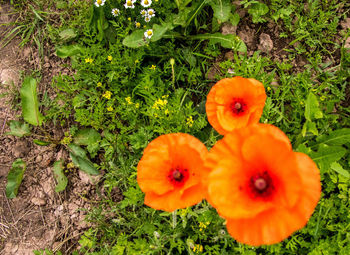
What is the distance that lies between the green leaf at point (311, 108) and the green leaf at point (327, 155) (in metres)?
0.30

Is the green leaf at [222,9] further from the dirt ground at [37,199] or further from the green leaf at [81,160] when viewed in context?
the green leaf at [81,160]

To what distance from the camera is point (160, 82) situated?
3453 millimetres

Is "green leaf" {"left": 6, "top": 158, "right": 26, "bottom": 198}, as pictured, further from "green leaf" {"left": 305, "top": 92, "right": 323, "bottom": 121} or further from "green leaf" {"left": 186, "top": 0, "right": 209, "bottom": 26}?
"green leaf" {"left": 305, "top": 92, "right": 323, "bottom": 121}

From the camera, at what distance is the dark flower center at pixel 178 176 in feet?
6.81

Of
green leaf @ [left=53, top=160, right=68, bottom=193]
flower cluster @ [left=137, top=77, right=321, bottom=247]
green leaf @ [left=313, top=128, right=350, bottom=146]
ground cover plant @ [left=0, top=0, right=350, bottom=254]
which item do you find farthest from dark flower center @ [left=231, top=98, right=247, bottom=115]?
green leaf @ [left=53, top=160, right=68, bottom=193]

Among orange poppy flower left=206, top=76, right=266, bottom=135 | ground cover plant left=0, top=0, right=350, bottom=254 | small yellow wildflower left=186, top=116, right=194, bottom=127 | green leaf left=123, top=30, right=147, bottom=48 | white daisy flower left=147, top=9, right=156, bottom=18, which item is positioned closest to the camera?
orange poppy flower left=206, top=76, right=266, bottom=135

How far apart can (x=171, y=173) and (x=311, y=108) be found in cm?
142

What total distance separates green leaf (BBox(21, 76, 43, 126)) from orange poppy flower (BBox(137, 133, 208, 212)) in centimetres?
210

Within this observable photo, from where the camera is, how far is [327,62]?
3602 mm

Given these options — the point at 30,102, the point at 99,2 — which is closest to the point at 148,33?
the point at 99,2

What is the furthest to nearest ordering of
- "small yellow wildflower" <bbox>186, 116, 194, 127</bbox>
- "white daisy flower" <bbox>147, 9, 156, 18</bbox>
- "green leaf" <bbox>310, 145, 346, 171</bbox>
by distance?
"white daisy flower" <bbox>147, 9, 156, 18</bbox> < "small yellow wildflower" <bbox>186, 116, 194, 127</bbox> < "green leaf" <bbox>310, 145, 346, 171</bbox>

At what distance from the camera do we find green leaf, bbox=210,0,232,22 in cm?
342

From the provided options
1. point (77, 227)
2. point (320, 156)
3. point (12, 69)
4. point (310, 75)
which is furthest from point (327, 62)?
point (12, 69)

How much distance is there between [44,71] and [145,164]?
8.89ft
